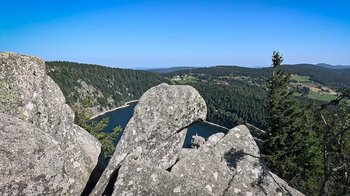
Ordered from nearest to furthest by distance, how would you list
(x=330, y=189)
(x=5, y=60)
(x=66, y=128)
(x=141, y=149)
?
(x=5, y=60) → (x=66, y=128) → (x=141, y=149) → (x=330, y=189)

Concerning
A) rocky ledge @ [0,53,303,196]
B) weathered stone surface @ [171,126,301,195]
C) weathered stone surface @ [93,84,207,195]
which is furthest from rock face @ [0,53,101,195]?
weathered stone surface @ [171,126,301,195]

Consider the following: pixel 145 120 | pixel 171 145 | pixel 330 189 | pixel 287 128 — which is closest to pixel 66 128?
pixel 145 120

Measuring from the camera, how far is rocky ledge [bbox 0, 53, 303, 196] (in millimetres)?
8438

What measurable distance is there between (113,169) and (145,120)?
8.03 feet

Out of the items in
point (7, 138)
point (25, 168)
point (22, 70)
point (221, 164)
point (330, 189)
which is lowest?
point (330, 189)

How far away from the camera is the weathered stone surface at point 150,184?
984 centimetres

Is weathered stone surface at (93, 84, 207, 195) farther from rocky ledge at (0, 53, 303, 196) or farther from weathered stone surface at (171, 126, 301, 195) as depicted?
weathered stone surface at (171, 126, 301, 195)

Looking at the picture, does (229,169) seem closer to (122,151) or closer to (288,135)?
(122,151)

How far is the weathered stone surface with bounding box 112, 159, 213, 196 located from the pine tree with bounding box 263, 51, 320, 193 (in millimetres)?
24128

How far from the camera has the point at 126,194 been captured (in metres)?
9.88

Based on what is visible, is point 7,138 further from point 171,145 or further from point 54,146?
point 171,145

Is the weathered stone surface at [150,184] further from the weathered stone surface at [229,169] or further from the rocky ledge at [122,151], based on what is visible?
the weathered stone surface at [229,169]

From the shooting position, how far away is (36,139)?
8.63m

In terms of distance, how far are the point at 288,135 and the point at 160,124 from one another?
2564 centimetres
